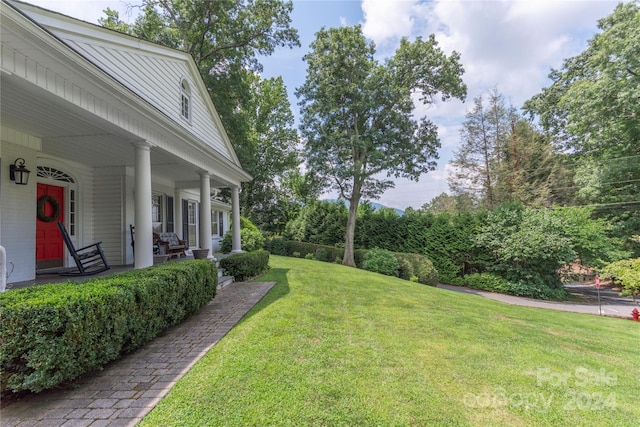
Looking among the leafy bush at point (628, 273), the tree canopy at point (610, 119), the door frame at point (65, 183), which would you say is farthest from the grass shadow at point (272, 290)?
the tree canopy at point (610, 119)

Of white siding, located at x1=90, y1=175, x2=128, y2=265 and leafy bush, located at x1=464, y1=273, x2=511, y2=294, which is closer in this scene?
white siding, located at x1=90, y1=175, x2=128, y2=265

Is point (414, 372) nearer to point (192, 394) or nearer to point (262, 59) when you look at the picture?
point (192, 394)

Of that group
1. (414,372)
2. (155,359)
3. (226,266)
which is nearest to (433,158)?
(226,266)

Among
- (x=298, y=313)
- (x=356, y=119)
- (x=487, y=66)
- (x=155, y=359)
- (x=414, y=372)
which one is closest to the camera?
(x=414, y=372)

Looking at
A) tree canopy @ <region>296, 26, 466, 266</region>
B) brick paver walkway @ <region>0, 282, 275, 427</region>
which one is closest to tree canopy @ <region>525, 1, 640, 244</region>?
tree canopy @ <region>296, 26, 466, 266</region>

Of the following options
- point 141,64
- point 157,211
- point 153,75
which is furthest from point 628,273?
point 157,211

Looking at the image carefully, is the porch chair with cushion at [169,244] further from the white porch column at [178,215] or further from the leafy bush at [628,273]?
the leafy bush at [628,273]

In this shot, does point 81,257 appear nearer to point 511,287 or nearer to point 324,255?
point 324,255

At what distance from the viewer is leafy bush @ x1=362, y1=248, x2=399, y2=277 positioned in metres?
13.8

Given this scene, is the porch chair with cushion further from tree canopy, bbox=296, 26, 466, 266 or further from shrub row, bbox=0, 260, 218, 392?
tree canopy, bbox=296, 26, 466, 266

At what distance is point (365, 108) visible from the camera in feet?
52.2

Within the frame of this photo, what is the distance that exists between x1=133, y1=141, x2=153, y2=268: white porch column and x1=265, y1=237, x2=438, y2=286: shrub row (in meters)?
10.9

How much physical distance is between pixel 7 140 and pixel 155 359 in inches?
209

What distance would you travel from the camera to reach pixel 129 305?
3.24 meters
